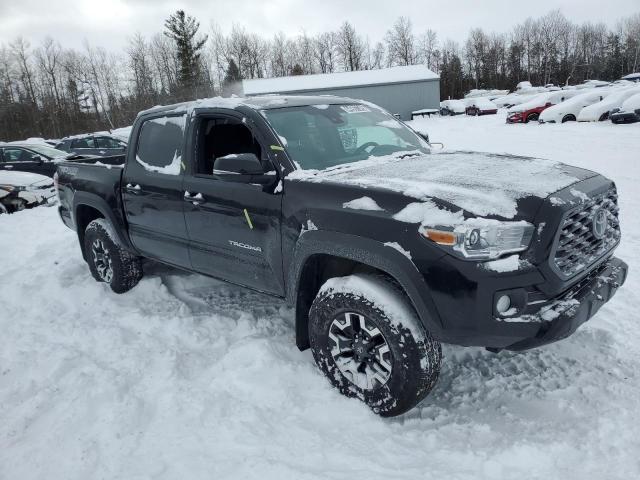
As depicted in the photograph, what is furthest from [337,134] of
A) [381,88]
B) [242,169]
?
[381,88]

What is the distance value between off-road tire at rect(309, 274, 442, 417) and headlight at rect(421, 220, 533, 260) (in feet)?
1.65

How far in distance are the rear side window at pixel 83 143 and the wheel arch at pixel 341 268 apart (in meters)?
16.2

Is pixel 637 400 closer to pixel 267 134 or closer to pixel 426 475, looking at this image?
pixel 426 475

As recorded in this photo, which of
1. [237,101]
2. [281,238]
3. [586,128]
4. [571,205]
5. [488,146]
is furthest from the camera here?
[586,128]

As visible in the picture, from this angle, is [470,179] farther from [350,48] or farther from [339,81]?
[350,48]

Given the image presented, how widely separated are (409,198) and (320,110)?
1.58m

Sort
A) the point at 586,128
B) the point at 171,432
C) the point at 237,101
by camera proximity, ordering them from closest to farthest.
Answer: the point at 171,432 < the point at 237,101 < the point at 586,128

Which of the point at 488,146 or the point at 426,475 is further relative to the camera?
the point at 488,146

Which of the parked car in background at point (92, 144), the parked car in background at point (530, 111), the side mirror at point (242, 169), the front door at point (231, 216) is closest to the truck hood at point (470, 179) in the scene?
the side mirror at point (242, 169)

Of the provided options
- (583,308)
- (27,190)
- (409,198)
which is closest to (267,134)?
(409,198)

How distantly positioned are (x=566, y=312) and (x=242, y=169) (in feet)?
6.78

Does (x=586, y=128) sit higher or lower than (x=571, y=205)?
lower

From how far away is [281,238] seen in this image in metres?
3.13

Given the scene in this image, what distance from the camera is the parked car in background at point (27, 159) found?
1323 cm
